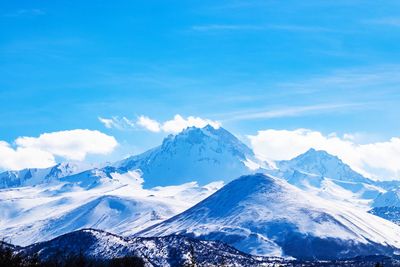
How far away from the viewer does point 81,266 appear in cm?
18750

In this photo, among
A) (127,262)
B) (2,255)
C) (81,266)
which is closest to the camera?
(2,255)

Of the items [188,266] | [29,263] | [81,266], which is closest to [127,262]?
[81,266]

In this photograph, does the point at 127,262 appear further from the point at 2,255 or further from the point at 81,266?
the point at 2,255

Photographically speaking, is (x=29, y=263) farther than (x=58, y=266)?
No

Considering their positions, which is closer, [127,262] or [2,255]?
[2,255]

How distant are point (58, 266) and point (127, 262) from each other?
20.6 m

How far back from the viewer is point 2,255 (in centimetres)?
Answer: 13075

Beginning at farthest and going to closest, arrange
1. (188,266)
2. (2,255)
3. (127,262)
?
(127,262) < (2,255) < (188,266)

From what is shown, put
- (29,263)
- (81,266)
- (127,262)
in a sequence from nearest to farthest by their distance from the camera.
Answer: (29,263) → (81,266) → (127,262)

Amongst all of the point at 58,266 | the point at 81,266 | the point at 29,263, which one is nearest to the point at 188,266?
the point at 29,263

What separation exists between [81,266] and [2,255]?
58.6 m

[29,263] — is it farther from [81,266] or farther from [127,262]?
[127,262]

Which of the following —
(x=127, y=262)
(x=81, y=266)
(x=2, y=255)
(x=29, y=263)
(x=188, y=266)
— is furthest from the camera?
(x=127, y=262)

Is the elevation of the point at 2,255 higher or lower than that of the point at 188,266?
higher
